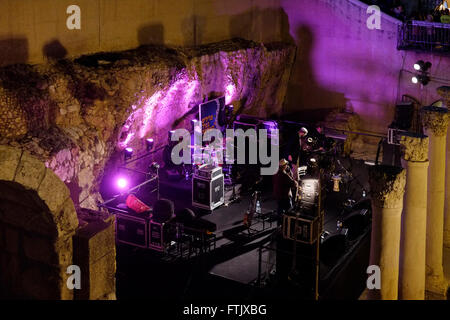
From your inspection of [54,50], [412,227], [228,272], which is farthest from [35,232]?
[412,227]

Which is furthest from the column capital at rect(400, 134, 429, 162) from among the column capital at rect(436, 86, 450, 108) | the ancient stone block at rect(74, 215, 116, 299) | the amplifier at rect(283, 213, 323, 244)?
the ancient stone block at rect(74, 215, 116, 299)

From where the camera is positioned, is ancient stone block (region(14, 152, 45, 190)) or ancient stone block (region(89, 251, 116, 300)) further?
ancient stone block (region(89, 251, 116, 300))

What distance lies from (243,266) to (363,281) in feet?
9.06

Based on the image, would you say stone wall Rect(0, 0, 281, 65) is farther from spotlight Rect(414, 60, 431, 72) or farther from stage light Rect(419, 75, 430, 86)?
stage light Rect(419, 75, 430, 86)

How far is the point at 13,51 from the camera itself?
11.7 meters

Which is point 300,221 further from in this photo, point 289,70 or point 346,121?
point 289,70

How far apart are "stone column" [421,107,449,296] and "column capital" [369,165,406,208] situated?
3626mm

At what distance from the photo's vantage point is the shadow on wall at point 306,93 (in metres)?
20.5

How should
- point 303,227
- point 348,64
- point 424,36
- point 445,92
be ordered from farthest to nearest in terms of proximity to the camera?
point 348,64
point 424,36
point 445,92
point 303,227

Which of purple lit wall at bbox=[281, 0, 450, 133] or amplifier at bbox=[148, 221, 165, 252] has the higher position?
purple lit wall at bbox=[281, 0, 450, 133]

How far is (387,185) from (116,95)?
294 inches

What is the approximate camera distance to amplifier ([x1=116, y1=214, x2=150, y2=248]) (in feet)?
47.6

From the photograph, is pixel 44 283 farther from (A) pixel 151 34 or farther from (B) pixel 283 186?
(B) pixel 283 186

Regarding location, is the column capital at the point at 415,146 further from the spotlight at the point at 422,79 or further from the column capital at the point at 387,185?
the spotlight at the point at 422,79
